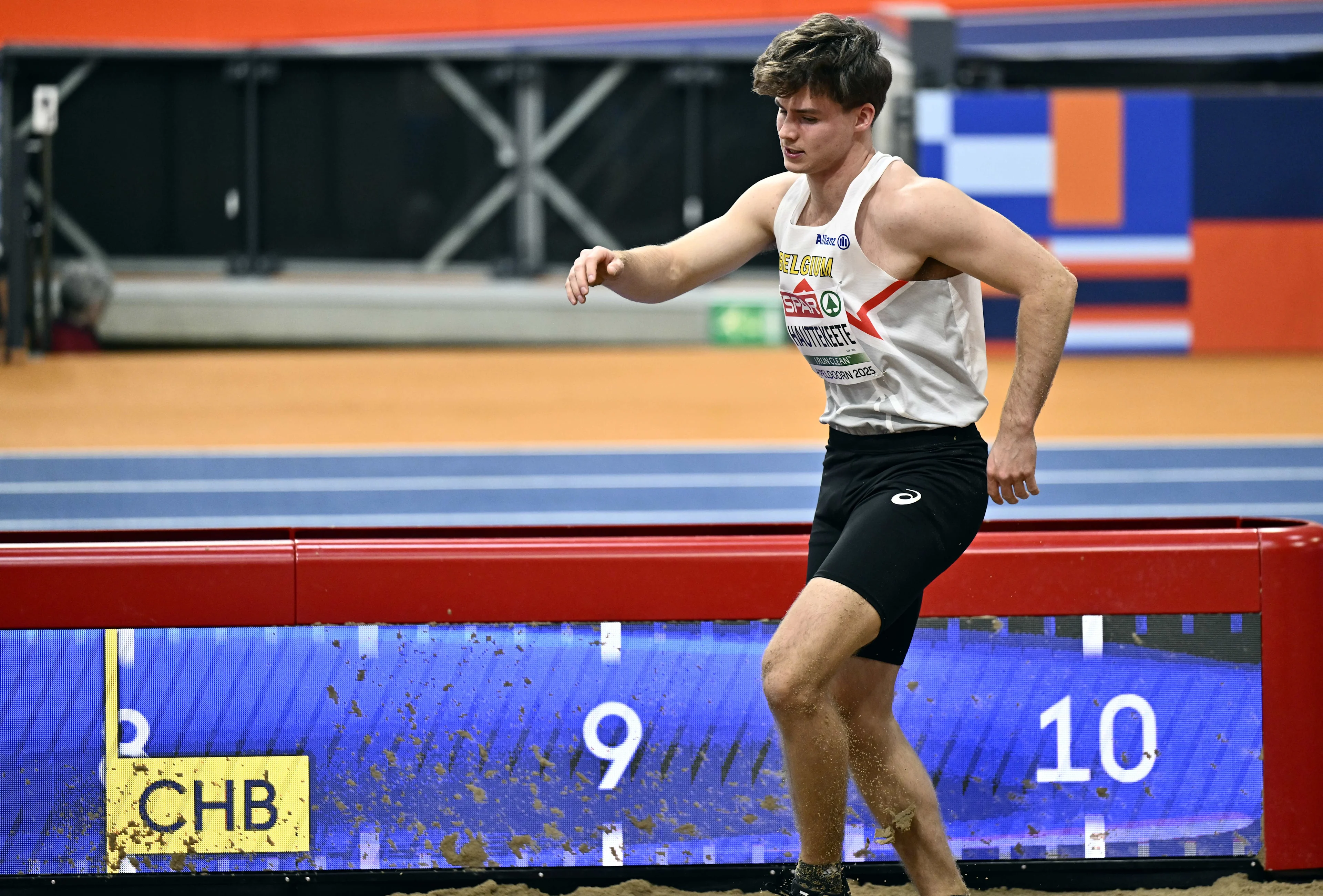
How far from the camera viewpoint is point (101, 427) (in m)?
10.2

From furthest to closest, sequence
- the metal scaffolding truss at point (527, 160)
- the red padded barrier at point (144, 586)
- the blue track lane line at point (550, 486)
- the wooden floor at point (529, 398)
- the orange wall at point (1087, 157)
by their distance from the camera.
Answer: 1. the metal scaffolding truss at point (527, 160)
2. the orange wall at point (1087, 157)
3. the wooden floor at point (529, 398)
4. the blue track lane line at point (550, 486)
5. the red padded barrier at point (144, 586)

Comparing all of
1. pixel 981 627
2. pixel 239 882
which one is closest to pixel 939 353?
pixel 981 627

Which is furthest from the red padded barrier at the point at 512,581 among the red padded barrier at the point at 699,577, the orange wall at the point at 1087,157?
the orange wall at the point at 1087,157

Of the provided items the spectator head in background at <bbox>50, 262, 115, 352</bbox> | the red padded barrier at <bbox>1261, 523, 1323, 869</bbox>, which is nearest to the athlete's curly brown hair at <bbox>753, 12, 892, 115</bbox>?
the red padded barrier at <bbox>1261, 523, 1323, 869</bbox>

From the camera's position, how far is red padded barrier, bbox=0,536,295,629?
3066 millimetres

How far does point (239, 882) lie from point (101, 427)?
25.4 ft

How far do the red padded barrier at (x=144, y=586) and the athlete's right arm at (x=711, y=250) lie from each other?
937 mm

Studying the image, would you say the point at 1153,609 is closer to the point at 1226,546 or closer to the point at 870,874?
the point at 1226,546

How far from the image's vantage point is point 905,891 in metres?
3.20

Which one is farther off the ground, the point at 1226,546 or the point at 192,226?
the point at 192,226

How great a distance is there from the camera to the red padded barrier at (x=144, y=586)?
10.1 feet

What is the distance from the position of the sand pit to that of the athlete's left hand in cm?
95

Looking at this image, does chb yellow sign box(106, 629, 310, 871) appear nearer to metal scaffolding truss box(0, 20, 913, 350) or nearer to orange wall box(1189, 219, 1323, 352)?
orange wall box(1189, 219, 1323, 352)

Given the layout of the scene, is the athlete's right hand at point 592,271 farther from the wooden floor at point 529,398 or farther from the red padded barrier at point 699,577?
the wooden floor at point 529,398
